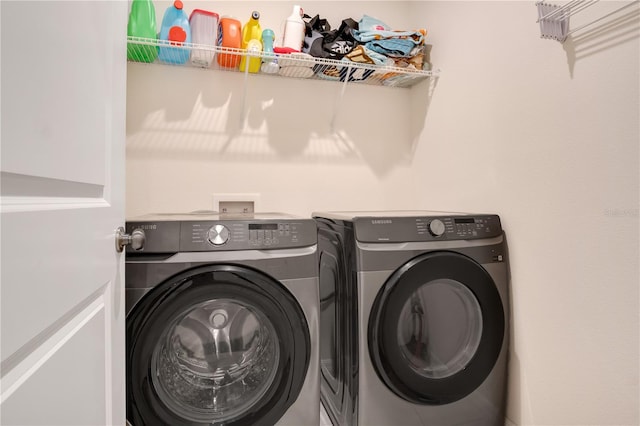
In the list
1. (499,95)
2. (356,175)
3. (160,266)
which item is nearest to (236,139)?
(356,175)

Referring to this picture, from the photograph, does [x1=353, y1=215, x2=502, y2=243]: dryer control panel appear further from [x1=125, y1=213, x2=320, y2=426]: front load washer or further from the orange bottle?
the orange bottle

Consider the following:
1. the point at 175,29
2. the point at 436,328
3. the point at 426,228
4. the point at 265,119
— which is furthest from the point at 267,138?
the point at 436,328

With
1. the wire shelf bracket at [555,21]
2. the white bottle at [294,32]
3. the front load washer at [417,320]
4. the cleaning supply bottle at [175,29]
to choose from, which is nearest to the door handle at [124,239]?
the front load washer at [417,320]

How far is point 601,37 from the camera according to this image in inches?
44.5

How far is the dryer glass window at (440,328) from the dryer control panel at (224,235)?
0.50 metres

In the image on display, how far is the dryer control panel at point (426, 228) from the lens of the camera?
4.39 ft

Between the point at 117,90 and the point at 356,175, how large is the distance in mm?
1470

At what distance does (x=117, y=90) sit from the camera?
34.4 inches

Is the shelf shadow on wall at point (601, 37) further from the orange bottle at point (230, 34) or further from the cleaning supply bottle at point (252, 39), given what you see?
the orange bottle at point (230, 34)

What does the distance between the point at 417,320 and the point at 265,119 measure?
1308 millimetres

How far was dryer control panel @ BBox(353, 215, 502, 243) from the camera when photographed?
52.6 inches

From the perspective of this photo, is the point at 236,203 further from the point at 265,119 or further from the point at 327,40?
the point at 327,40

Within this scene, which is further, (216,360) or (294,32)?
(294,32)

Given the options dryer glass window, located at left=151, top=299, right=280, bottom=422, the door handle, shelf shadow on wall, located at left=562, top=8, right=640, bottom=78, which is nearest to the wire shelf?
shelf shadow on wall, located at left=562, top=8, right=640, bottom=78
